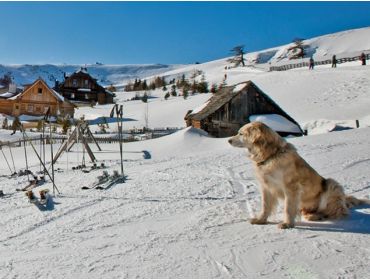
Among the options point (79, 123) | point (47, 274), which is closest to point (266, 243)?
point (47, 274)

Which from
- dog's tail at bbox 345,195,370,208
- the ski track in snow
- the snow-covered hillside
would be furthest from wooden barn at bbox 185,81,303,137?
the snow-covered hillside

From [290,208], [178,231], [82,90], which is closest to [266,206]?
[290,208]

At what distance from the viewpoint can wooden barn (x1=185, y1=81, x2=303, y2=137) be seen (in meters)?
24.0

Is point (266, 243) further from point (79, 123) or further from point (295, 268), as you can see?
point (79, 123)

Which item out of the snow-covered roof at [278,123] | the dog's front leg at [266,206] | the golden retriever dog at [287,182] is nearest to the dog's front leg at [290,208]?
the golden retriever dog at [287,182]

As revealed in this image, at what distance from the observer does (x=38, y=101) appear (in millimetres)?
48750

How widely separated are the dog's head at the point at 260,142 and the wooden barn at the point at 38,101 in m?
45.8

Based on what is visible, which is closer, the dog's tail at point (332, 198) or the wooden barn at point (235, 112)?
the dog's tail at point (332, 198)

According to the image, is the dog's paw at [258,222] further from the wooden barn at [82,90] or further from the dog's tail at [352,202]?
the wooden barn at [82,90]

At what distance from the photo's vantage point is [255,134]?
15.8 ft

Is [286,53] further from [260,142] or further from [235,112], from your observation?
[260,142]

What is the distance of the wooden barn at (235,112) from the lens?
24.0 metres

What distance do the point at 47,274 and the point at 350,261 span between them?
2.75 metres

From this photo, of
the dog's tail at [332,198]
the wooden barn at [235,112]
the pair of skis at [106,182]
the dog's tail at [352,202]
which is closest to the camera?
the dog's tail at [332,198]
